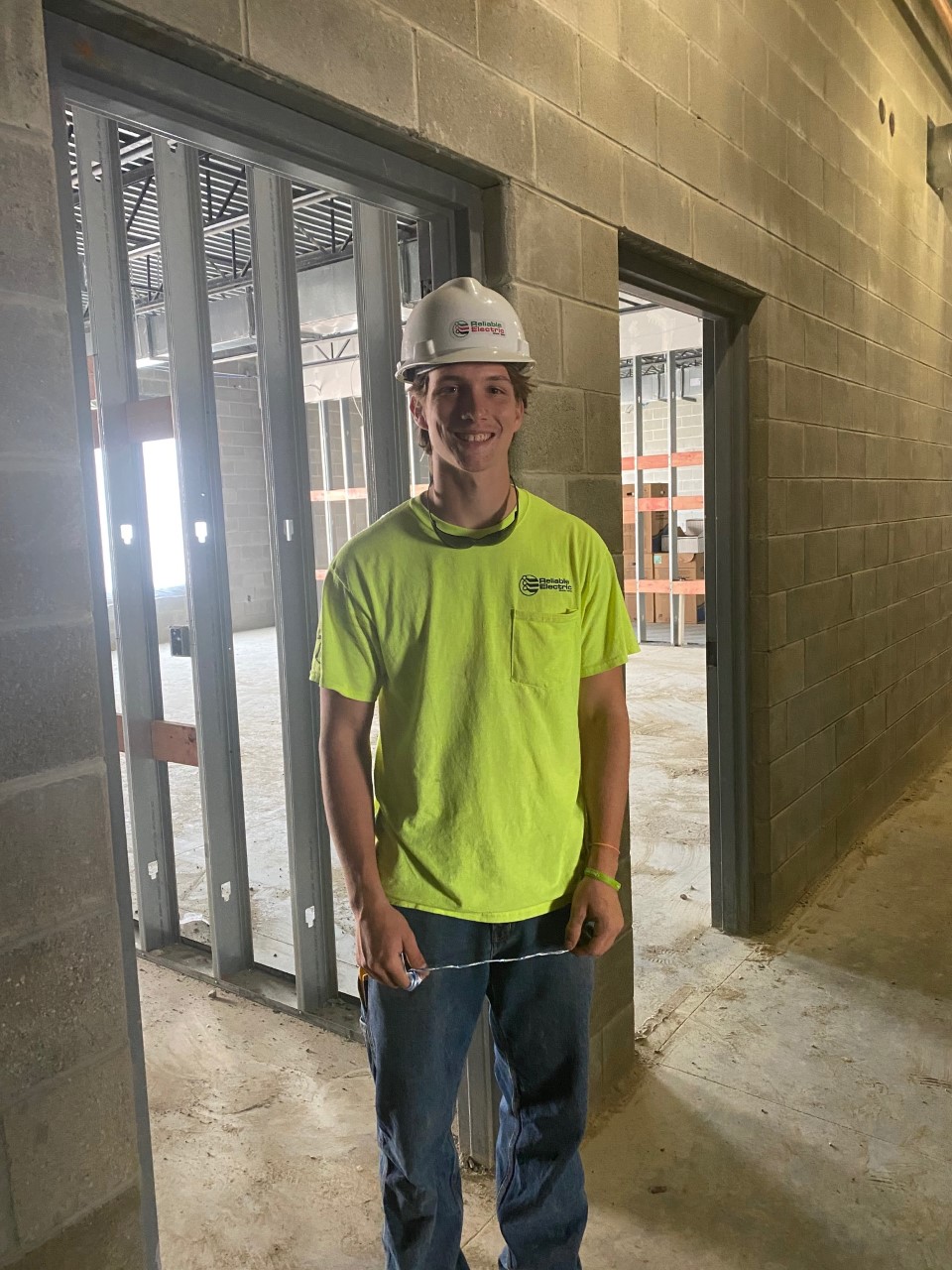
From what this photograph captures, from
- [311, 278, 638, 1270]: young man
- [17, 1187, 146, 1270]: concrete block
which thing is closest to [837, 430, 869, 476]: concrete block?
[311, 278, 638, 1270]: young man

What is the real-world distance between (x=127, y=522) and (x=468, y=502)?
203cm

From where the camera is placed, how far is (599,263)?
2.29m

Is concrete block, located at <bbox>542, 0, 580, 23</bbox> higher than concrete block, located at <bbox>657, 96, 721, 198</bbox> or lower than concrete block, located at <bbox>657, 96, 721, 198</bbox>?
higher

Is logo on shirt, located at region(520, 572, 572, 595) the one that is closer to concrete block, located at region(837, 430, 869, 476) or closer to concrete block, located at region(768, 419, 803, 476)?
concrete block, located at region(768, 419, 803, 476)

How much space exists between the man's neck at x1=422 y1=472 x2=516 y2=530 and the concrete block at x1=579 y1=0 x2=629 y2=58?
136cm

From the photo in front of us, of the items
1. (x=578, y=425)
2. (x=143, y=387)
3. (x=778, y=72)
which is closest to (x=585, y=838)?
(x=578, y=425)

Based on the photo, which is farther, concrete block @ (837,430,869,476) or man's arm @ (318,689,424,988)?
concrete block @ (837,430,869,476)

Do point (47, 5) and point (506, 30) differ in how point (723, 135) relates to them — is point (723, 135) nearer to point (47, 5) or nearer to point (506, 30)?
point (506, 30)

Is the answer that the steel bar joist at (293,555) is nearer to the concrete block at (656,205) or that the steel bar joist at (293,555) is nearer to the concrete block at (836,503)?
the concrete block at (656,205)

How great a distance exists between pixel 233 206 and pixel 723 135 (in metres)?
5.66

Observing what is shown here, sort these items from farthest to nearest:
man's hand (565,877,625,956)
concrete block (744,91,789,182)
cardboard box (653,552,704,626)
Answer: cardboard box (653,552,704,626) < concrete block (744,91,789,182) < man's hand (565,877,625,956)

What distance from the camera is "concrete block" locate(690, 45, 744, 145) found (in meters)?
2.62

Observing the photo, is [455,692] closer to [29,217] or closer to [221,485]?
[29,217]

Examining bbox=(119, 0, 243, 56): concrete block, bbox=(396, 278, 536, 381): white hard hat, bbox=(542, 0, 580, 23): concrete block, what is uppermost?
bbox=(542, 0, 580, 23): concrete block
